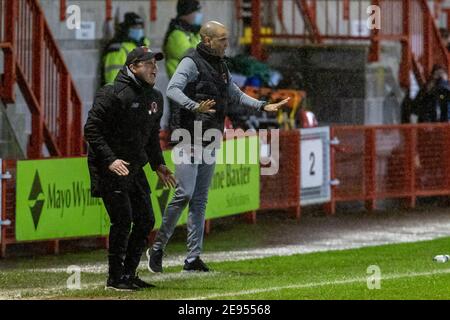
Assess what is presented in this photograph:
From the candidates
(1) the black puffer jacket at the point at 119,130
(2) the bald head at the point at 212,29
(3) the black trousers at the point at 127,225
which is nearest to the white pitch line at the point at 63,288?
(3) the black trousers at the point at 127,225

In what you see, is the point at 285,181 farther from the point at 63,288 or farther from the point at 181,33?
the point at 63,288

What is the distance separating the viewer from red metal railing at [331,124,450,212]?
900 inches

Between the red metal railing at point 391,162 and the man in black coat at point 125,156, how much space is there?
8911 millimetres

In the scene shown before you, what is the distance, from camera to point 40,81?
2045 cm

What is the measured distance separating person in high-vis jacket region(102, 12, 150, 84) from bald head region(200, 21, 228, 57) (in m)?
7.79

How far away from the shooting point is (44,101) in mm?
20750

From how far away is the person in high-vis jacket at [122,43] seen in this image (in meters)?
22.9

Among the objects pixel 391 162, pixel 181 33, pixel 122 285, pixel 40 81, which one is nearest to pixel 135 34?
pixel 181 33

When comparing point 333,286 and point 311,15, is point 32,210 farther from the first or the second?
point 311,15

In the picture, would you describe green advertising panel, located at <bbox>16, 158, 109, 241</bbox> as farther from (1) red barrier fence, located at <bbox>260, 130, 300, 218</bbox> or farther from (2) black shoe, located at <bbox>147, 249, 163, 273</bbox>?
(1) red barrier fence, located at <bbox>260, 130, 300, 218</bbox>

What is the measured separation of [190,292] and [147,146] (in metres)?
1.41

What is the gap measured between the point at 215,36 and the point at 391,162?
874cm

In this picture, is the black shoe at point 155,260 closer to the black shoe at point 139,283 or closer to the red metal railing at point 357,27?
the black shoe at point 139,283
